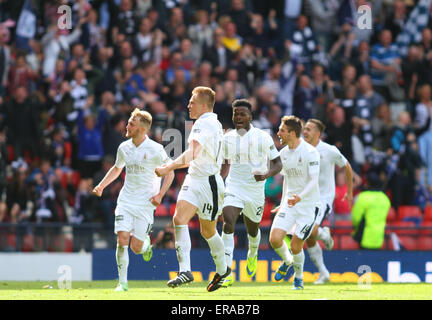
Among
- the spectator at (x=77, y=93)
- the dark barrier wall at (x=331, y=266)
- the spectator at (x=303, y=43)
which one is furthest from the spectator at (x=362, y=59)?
the spectator at (x=77, y=93)

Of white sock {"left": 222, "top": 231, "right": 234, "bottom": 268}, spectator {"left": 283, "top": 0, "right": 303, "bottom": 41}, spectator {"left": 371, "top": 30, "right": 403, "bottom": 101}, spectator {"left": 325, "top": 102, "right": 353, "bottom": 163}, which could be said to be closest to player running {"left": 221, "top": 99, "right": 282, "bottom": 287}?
white sock {"left": 222, "top": 231, "right": 234, "bottom": 268}

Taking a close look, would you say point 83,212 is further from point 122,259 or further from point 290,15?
point 290,15

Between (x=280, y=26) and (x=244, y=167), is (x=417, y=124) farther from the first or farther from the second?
(x=244, y=167)

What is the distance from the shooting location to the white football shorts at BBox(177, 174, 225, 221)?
12355mm

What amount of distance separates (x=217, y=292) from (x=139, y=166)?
193 centimetres

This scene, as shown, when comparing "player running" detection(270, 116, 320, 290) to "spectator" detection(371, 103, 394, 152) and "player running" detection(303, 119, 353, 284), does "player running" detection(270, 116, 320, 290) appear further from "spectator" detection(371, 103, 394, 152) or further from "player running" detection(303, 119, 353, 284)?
"spectator" detection(371, 103, 394, 152)

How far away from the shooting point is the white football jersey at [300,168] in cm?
1393

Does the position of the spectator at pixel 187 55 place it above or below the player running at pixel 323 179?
above

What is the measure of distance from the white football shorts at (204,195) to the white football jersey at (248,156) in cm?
200

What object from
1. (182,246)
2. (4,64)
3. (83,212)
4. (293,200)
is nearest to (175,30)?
(4,64)

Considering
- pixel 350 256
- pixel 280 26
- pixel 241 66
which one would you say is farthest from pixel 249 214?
pixel 280 26

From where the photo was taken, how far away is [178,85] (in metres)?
19.9

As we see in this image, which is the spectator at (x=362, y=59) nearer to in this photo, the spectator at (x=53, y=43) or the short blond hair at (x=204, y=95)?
the spectator at (x=53, y=43)
